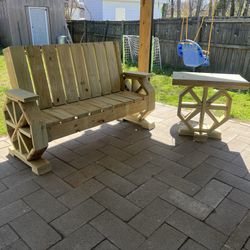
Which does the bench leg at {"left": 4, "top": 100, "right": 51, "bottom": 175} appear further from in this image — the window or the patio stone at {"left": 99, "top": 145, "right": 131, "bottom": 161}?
the window

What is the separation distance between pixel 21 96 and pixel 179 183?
1442 mm

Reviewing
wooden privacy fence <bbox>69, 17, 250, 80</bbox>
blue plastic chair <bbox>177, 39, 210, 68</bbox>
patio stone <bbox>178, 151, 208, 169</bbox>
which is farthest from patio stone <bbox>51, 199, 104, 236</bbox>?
wooden privacy fence <bbox>69, 17, 250, 80</bbox>

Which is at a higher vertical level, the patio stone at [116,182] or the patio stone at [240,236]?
the patio stone at [240,236]

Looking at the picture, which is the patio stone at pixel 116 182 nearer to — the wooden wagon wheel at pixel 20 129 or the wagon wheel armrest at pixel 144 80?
Result: the wooden wagon wheel at pixel 20 129

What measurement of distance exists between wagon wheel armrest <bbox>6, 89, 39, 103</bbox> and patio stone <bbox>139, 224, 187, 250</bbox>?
1.31 meters

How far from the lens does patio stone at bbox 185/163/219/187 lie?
219 cm

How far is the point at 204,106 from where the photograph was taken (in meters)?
2.85

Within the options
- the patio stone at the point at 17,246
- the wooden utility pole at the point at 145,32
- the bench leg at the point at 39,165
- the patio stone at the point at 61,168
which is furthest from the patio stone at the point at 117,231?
the wooden utility pole at the point at 145,32

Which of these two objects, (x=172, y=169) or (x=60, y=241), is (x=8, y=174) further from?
(x=172, y=169)

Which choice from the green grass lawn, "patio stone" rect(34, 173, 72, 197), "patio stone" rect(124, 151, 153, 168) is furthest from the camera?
the green grass lawn

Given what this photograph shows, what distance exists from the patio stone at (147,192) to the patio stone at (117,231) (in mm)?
238

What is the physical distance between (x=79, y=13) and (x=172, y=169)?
52.7ft

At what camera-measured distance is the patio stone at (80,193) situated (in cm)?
190

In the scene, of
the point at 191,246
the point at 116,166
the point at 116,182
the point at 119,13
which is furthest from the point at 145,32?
the point at 119,13
